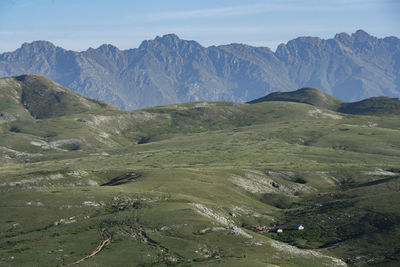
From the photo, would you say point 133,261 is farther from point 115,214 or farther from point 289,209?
point 289,209

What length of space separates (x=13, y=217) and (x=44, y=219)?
347 inches

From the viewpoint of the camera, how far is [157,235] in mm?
125375

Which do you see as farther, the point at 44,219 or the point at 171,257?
the point at 44,219

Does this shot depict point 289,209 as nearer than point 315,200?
Yes

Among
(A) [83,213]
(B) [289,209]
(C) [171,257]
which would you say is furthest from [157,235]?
(B) [289,209]

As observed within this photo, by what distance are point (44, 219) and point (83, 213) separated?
1086 centimetres

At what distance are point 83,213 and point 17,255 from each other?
1376 inches

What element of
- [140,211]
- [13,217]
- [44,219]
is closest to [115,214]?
[140,211]

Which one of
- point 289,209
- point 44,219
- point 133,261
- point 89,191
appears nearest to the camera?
point 133,261

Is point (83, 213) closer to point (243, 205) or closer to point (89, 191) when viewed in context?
point (89, 191)

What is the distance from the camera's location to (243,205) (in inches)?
6845

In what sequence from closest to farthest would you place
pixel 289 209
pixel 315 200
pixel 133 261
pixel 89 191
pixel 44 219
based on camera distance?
pixel 133 261
pixel 44 219
pixel 89 191
pixel 289 209
pixel 315 200

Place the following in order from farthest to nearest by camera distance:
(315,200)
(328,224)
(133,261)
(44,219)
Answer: (315,200)
(328,224)
(44,219)
(133,261)

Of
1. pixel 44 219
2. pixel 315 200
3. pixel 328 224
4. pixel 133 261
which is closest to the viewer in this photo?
pixel 133 261
